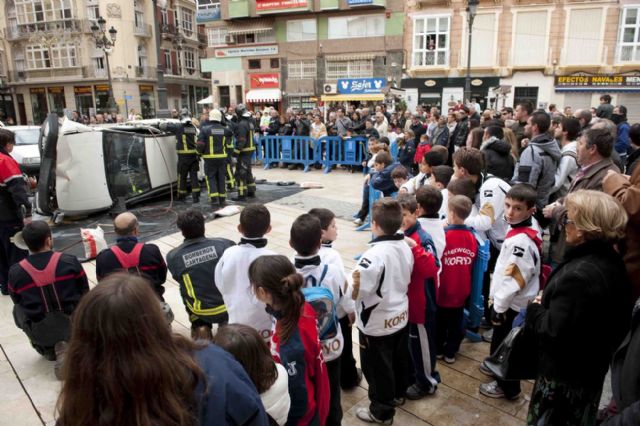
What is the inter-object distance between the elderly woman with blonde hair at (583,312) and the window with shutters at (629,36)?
27.1 meters

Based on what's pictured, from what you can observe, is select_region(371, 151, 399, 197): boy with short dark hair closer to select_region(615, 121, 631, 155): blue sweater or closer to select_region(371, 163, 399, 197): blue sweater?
select_region(371, 163, 399, 197): blue sweater

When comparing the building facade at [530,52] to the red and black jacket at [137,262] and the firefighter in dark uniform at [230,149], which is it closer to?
the firefighter in dark uniform at [230,149]

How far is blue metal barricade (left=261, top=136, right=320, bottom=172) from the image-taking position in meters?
13.2

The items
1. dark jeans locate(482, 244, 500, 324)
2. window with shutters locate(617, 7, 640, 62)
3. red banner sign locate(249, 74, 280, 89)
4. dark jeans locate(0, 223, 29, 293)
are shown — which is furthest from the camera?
red banner sign locate(249, 74, 280, 89)

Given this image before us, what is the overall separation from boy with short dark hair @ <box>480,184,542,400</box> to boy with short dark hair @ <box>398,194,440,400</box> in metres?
0.42

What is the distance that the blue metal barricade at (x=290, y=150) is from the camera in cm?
1319

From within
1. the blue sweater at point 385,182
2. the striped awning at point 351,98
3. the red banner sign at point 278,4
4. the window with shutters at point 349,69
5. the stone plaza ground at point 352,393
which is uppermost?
the red banner sign at point 278,4

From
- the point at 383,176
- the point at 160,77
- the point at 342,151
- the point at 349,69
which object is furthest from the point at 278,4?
the point at 383,176

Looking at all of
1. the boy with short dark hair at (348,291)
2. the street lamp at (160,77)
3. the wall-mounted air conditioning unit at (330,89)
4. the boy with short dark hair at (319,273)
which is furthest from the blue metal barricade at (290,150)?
the wall-mounted air conditioning unit at (330,89)

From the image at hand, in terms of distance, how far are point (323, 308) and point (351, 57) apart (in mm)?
30807

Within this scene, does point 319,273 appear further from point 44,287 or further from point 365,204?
point 365,204

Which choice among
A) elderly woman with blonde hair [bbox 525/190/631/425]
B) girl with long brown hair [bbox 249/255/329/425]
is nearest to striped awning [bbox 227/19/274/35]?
girl with long brown hair [bbox 249/255/329/425]

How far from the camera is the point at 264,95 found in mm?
33312

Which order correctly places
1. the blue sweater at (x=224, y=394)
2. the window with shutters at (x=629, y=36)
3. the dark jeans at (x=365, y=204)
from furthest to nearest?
the window with shutters at (x=629, y=36)
the dark jeans at (x=365, y=204)
the blue sweater at (x=224, y=394)
